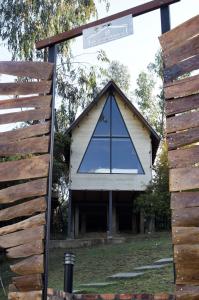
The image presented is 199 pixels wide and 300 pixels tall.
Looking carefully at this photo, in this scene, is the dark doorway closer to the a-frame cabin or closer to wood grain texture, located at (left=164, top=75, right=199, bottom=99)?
the a-frame cabin

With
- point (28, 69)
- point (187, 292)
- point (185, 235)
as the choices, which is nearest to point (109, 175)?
point (28, 69)

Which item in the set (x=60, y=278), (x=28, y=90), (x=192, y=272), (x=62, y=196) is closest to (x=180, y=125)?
(x=192, y=272)

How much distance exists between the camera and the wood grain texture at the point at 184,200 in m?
3.68

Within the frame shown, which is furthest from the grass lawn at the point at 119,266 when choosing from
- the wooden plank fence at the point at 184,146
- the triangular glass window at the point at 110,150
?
the wooden plank fence at the point at 184,146

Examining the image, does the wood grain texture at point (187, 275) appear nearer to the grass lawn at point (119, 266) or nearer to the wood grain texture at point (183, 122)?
the wood grain texture at point (183, 122)

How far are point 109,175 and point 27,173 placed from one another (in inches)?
562

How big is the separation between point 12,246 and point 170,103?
6.28 feet

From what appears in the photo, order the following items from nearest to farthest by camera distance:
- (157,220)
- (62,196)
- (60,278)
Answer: (60,278), (157,220), (62,196)

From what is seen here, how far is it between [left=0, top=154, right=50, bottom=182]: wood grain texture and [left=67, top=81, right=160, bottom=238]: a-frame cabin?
13.8 m

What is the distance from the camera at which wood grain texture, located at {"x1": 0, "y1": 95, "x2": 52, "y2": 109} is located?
186 inches

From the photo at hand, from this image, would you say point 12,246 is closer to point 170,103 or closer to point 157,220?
point 170,103

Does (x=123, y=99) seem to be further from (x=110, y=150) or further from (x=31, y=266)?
(x=31, y=266)

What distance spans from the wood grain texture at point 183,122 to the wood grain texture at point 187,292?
49.6 inches

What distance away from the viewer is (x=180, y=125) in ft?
13.0
